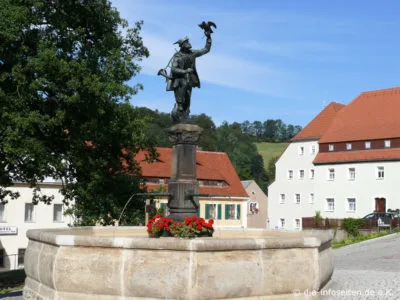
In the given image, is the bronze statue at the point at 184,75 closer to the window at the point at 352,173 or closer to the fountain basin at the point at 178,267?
the fountain basin at the point at 178,267

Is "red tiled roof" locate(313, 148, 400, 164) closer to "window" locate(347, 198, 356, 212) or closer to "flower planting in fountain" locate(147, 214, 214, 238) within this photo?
"window" locate(347, 198, 356, 212)

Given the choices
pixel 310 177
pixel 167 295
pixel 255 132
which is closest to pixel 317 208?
pixel 310 177

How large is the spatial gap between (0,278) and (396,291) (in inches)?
644

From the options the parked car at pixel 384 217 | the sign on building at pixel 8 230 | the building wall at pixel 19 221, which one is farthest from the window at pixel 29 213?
the parked car at pixel 384 217

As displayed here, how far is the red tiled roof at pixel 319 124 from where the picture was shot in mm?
56969

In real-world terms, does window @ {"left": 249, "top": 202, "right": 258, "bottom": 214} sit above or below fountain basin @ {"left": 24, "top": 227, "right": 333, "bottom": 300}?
above

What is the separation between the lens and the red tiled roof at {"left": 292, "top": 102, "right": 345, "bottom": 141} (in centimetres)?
5697

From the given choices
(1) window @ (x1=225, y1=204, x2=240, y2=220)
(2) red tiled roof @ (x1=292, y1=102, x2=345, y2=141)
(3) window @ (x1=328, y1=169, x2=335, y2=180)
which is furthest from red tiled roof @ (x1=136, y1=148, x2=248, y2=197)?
(2) red tiled roof @ (x1=292, y1=102, x2=345, y2=141)

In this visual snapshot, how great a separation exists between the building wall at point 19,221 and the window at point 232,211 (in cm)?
1522

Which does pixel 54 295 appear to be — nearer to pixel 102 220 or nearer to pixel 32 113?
pixel 32 113

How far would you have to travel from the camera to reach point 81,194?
65.5 ft

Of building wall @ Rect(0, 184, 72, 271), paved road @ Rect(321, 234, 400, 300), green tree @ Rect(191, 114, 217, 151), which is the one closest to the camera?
paved road @ Rect(321, 234, 400, 300)

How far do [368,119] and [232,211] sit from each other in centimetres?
1570

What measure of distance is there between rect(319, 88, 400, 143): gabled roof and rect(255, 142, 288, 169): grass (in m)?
59.3
